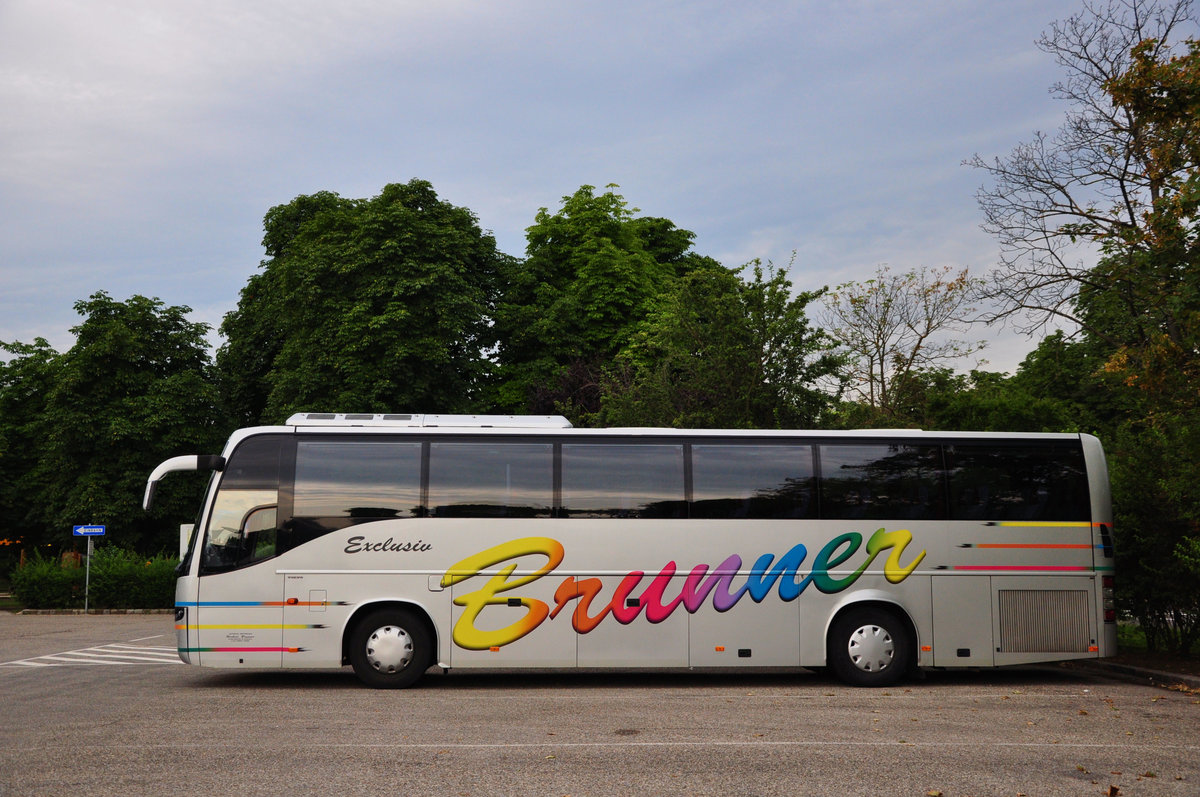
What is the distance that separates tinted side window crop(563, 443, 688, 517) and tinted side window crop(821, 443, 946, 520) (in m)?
1.99

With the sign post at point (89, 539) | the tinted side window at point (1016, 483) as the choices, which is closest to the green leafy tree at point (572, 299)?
the sign post at point (89, 539)

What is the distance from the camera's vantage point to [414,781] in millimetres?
7527

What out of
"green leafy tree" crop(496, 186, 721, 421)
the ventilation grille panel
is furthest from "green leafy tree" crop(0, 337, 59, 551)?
the ventilation grille panel

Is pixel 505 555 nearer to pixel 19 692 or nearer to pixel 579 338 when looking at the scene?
pixel 19 692

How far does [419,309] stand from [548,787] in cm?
3068

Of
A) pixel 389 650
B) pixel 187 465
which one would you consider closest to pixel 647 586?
pixel 389 650

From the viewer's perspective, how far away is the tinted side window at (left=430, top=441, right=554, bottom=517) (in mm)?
13391

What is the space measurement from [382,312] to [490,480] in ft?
80.7

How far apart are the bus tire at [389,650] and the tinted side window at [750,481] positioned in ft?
12.6

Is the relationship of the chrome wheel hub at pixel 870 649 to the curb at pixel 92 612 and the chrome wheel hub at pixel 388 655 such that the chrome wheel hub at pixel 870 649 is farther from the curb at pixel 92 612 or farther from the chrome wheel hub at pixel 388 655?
the curb at pixel 92 612

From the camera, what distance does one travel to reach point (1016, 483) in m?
14.0

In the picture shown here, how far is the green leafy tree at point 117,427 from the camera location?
40438mm

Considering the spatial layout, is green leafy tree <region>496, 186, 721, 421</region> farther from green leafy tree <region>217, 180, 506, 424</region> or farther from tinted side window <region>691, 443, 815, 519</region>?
tinted side window <region>691, 443, 815, 519</region>

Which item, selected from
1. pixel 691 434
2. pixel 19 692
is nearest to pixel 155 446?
pixel 19 692
